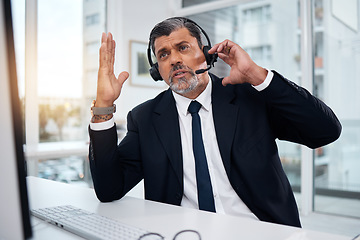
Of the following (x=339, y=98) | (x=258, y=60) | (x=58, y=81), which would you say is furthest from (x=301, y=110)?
(x=58, y=81)

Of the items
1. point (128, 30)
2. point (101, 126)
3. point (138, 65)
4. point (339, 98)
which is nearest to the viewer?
point (101, 126)

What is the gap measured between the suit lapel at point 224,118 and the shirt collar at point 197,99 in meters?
0.03

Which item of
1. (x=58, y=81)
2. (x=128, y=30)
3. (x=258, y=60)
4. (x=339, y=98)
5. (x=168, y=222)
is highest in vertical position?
(x=128, y=30)

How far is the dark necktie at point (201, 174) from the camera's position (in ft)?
3.91

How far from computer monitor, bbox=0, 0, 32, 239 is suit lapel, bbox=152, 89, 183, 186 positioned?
829mm

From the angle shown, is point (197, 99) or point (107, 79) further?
point (197, 99)

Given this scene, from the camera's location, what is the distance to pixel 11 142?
0.40 m

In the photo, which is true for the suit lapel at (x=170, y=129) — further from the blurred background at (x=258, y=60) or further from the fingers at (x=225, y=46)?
the blurred background at (x=258, y=60)

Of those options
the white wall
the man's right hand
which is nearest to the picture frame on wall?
the white wall

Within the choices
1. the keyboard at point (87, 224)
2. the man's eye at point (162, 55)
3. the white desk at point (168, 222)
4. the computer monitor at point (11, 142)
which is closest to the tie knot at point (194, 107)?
the man's eye at point (162, 55)

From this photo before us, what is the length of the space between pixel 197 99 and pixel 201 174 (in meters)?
0.32

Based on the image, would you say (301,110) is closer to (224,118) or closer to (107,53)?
(224,118)

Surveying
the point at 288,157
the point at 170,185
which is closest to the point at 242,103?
the point at 170,185

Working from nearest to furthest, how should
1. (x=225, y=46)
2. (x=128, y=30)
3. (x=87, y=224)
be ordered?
(x=87, y=224), (x=225, y=46), (x=128, y=30)
